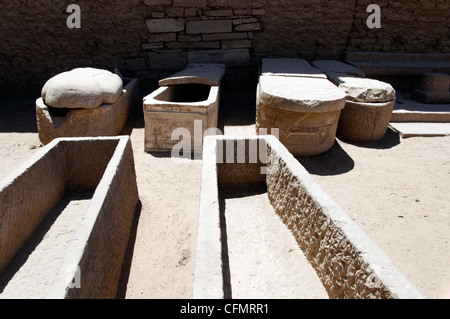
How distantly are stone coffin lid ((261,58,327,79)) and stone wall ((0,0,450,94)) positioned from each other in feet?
1.66

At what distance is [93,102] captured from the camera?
155 inches

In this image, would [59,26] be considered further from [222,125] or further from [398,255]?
[398,255]

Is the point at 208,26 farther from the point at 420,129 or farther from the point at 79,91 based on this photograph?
the point at 420,129

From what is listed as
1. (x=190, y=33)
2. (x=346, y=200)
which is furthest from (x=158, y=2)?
(x=346, y=200)

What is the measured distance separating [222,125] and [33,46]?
3755 mm

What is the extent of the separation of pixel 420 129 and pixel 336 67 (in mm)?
1684

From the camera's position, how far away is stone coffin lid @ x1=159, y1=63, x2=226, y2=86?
4.67 meters

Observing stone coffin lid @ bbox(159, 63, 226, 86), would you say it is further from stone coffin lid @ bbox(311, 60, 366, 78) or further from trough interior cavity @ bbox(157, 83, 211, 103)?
stone coffin lid @ bbox(311, 60, 366, 78)

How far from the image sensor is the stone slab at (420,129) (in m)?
4.70

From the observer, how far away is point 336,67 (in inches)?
218

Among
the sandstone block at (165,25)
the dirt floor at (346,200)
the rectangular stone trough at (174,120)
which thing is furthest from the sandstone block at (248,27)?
the rectangular stone trough at (174,120)

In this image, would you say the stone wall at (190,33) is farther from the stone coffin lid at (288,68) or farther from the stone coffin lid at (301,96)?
the stone coffin lid at (301,96)

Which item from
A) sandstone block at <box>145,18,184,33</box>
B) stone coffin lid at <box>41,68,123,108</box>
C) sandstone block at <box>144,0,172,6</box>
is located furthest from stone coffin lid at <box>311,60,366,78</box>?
stone coffin lid at <box>41,68,123,108</box>

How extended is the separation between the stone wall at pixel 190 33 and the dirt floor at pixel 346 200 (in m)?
1.35
